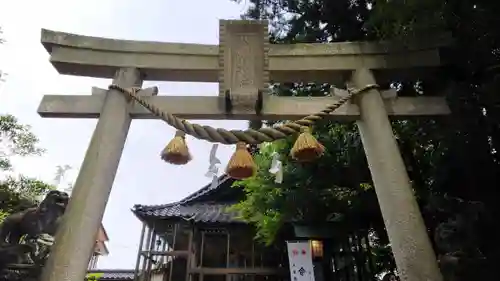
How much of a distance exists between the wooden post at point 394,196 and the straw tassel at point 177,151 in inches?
67.1

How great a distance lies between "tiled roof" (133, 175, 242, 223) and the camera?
1012 centimetres

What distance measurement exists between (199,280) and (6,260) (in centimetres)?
595

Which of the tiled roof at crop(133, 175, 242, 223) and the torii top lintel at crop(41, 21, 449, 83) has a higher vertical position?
the tiled roof at crop(133, 175, 242, 223)

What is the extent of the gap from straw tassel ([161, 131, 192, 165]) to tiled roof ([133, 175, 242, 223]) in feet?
18.4

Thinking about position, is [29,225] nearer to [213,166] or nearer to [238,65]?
[213,166]

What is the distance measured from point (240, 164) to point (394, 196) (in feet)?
4.37

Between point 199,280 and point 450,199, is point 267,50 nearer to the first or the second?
point 450,199

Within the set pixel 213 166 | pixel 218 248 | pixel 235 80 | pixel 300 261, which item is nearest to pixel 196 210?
pixel 218 248

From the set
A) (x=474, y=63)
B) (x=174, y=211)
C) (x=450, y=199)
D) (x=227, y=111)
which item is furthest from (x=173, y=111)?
(x=174, y=211)

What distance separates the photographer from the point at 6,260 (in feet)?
12.0

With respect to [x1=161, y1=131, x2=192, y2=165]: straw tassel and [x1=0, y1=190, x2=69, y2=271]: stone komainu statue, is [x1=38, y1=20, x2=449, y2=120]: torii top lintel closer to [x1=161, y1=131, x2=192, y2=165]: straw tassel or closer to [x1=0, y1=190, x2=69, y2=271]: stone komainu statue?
[x1=161, y1=131, x2=192, y2=165]: straw tassel

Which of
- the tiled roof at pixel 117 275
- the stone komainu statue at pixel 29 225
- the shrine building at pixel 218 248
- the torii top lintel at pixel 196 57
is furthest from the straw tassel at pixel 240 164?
the tiled roof at pixel 117 275

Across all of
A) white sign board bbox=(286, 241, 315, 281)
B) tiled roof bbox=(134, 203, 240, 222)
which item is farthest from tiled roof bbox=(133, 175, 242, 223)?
white sign board bbox=(286, 241, 315, 281)

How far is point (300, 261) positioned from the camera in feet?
24.6
